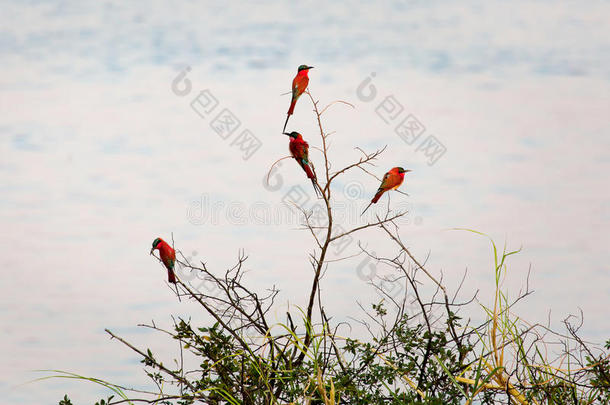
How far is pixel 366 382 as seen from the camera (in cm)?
382

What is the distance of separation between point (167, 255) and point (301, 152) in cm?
117

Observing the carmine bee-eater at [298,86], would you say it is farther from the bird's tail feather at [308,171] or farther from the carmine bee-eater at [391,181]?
the carmine bee-eater at [391,181]

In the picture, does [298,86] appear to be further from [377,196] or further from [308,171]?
[377,196]

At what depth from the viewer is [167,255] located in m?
4.31

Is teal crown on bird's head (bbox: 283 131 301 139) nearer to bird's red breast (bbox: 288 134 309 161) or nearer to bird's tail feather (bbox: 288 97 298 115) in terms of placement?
bird's red breast (bbox: 288 134 309 161)

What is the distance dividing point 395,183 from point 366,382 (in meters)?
1.45

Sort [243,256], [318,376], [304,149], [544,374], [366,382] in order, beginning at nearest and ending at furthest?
[318,376], [544,374], [366,382], [243,256], [304,149]

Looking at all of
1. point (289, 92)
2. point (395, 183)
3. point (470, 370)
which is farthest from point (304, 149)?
point (470, 370)

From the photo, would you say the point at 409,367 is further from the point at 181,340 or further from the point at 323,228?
the point at 181,340

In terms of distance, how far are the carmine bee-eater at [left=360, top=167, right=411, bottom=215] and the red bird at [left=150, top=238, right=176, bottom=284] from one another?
135 cm

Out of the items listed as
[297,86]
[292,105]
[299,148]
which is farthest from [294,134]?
[297,86]

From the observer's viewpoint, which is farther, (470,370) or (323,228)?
(323,228)

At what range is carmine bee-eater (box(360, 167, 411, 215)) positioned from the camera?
4488mm

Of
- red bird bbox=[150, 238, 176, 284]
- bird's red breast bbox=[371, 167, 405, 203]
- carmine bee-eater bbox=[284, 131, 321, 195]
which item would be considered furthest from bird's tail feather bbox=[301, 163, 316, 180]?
red bird bbox=[150, 238, 176, 284]
